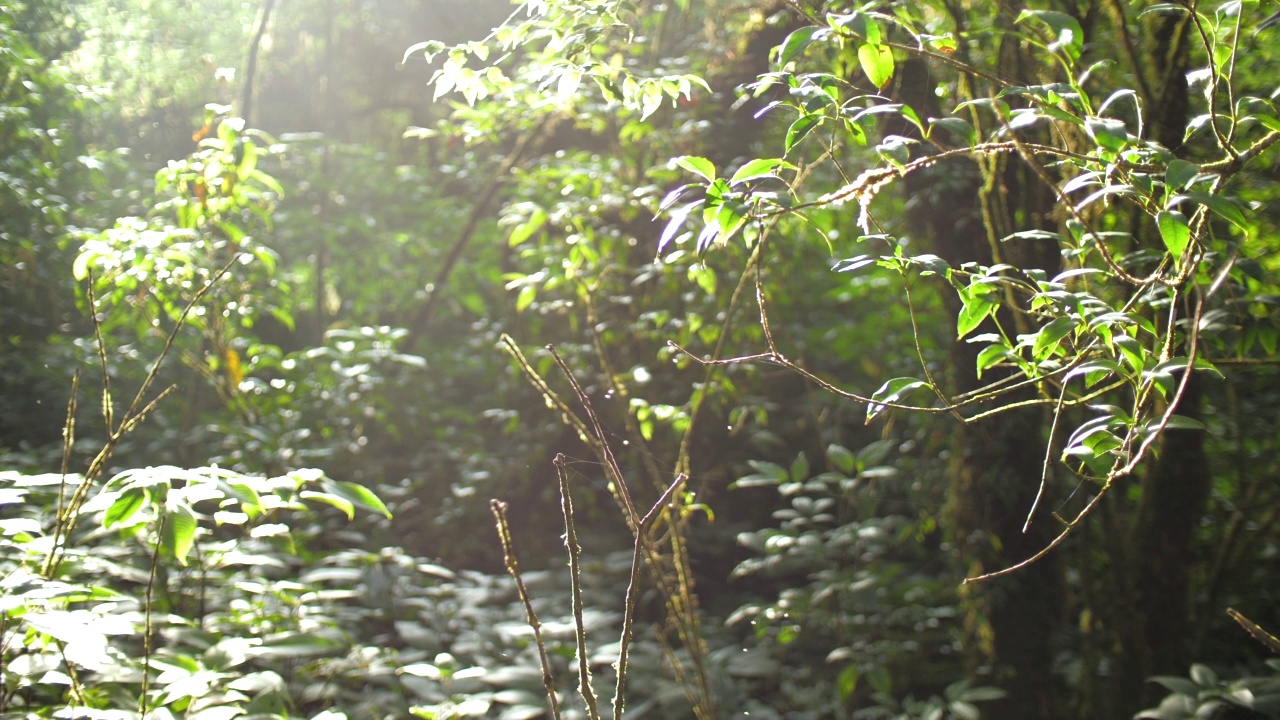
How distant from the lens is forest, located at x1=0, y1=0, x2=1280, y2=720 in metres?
Answer: 1.11

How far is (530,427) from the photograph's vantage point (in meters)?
3.69

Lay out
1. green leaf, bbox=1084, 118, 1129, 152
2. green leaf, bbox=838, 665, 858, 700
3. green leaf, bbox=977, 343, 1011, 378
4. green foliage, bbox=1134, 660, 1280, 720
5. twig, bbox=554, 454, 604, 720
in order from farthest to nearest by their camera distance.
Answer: green leaf, bbox=838, 665, 858, 700 → green foliage, bbox=1134, 660, 1280, 720 → green leaf, bbox=977, 343, 1011, 378 → twig, bbox=554, 454, 604, 720 → green leaf, bbox=1084, 118, 1129, 152

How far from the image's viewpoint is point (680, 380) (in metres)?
3.07

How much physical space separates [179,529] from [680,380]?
7.26 feet

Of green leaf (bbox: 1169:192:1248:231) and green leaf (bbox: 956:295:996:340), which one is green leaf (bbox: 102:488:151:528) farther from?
green leaf (bbox: 1169:192:1248:231)

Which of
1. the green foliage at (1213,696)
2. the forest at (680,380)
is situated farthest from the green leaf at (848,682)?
the green foliage at (1213,696)

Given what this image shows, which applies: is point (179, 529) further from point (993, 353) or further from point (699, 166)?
Result: point (993, 353)

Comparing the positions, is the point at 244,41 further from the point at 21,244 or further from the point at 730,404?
the point at 730,404

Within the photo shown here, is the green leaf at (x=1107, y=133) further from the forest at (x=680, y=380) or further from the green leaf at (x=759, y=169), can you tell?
the green leaf at (x=759, y=169)

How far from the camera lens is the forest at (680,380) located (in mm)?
1106

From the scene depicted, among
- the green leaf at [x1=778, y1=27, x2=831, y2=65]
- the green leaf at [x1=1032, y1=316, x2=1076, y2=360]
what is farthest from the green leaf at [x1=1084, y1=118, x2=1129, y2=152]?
the green leaf at [x1=778, y1=27, x2=831, y2=65]

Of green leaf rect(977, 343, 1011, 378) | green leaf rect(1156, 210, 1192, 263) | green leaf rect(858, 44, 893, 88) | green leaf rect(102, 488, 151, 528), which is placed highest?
green leaf rect(858, 44, 893, 88)

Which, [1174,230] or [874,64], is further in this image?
[874,64]

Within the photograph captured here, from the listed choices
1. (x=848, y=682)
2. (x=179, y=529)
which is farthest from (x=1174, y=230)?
(x=848, y=682)
